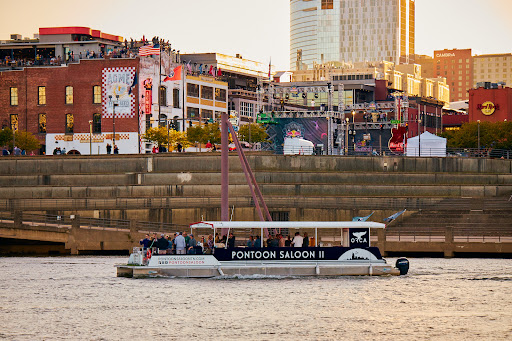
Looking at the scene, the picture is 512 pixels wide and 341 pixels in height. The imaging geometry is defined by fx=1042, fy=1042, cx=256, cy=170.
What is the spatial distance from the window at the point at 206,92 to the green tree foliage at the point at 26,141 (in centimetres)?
2701

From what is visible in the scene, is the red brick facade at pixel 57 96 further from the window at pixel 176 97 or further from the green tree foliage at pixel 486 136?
the green tree foliage at pixel 486 136

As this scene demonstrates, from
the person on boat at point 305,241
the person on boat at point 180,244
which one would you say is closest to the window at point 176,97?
the person on boat at point 180,244

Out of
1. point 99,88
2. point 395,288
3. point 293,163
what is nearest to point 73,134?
point 99,88

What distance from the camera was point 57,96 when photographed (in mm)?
122312

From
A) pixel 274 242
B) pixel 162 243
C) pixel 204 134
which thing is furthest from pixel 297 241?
pixel 204 134

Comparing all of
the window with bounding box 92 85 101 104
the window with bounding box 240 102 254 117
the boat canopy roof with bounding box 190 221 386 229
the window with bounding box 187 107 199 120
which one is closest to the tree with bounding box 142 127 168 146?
the window with bounding box 92 85 101 104

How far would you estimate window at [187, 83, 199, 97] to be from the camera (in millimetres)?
132863

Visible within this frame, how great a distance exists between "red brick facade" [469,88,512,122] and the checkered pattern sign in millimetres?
75082

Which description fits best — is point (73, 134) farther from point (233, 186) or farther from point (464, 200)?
point (464, 200)

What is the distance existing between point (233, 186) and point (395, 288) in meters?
35.6

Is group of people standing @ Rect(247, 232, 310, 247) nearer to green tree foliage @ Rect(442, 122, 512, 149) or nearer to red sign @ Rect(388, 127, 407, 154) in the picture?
red sign @ Rect(388, 127, 407, 154)

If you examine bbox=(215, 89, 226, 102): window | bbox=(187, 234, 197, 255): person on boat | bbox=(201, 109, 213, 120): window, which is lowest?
bbox=(187, 234, 197, 255): person on boat

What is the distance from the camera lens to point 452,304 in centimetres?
5078

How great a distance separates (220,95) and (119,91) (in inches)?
1040
